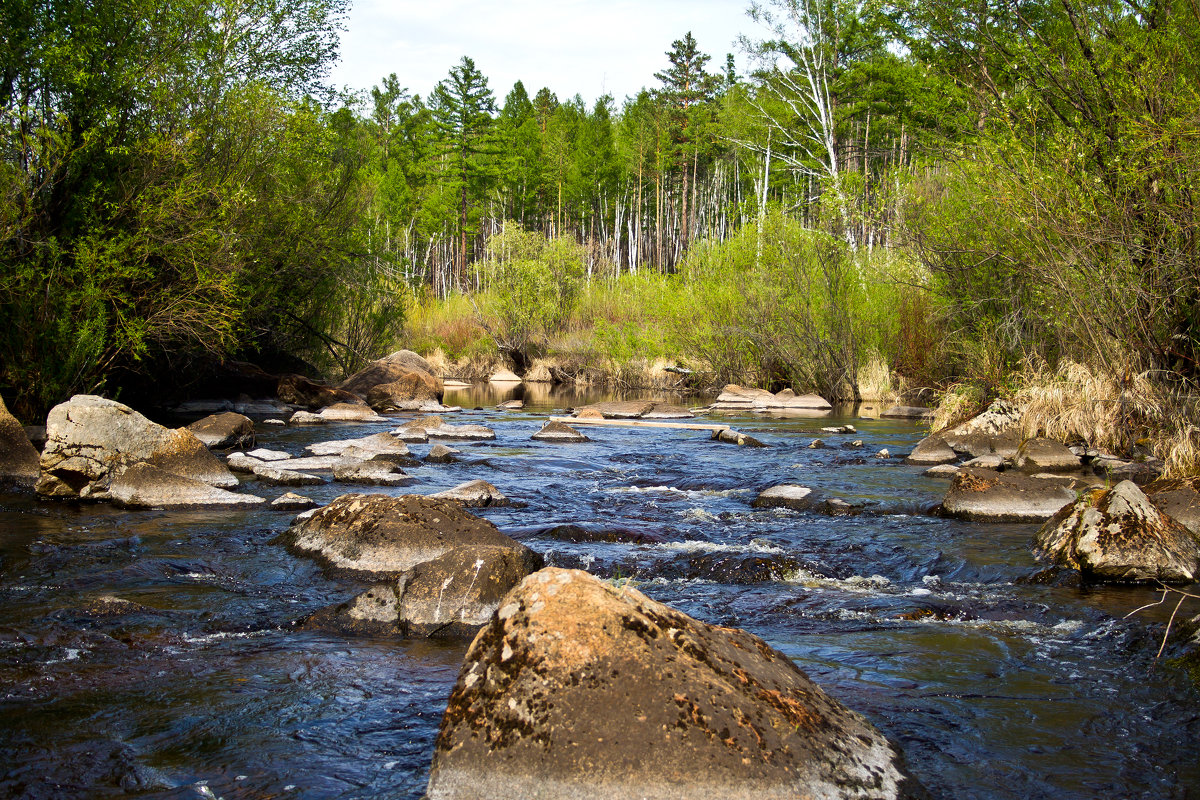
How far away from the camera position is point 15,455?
34.2ft

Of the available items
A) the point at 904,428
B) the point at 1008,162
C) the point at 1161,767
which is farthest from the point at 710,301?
the point at 1161,767

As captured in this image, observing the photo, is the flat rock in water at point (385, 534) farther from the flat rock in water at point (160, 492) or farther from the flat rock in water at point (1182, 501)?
the flat rock in water at point (1182, 501)

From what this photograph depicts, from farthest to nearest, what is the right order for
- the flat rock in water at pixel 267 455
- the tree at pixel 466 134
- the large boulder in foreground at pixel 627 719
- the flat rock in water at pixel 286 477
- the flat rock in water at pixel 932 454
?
the tree at pixel 466 134 < the flat rock in water at pixel 932 454 < the flat rock in water at pixel 267 455 < the flat rock in water at pixel 286 477 < the large boulder in foreground at pixel 627 719

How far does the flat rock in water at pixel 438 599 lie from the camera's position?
543 centimetres

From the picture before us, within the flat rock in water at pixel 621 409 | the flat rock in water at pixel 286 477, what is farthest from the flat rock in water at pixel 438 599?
the flat rock in water at pixel 621 409

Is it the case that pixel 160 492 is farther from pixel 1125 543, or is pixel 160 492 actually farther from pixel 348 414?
pixel 348 414

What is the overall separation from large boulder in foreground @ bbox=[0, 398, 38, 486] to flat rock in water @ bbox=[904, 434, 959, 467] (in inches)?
496

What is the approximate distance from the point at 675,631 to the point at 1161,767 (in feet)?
7.75

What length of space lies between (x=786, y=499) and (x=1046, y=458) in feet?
14.6

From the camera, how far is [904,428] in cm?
1831

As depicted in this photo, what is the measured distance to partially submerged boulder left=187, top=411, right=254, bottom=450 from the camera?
45.5ft

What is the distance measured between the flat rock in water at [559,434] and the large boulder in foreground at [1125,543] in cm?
1015

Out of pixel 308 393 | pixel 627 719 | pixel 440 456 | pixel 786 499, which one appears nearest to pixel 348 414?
pixel 308 393

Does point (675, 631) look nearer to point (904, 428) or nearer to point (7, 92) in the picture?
point (7, 92)
